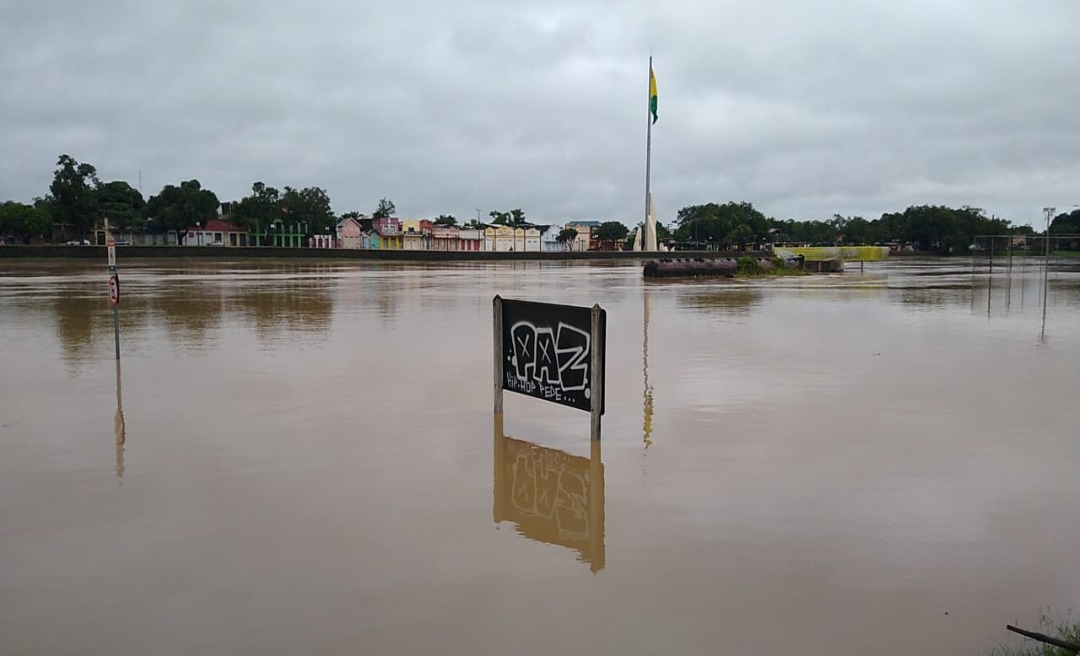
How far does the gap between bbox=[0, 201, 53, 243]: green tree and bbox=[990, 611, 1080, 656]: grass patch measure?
114 meters

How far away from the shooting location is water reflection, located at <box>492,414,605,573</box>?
5.41 metres

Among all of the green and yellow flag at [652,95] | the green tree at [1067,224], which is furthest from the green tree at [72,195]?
the green tree at [1067,224]

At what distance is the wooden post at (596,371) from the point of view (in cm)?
670

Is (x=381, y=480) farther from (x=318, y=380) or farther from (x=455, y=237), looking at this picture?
(x=455, y=237)

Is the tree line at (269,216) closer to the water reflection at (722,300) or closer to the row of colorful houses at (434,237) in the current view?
the row of colorful houses at (434,237)

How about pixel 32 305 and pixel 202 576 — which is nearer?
pixel 202 576

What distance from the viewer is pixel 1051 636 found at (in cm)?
391

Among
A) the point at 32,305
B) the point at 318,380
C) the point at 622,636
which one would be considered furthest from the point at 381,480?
the point at 32,305

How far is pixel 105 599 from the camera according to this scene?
4.45 m

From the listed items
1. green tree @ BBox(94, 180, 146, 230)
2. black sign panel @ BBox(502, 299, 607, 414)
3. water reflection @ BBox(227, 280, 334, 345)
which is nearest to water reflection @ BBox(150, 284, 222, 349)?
water reflection @ BBox(227, 280, 334, 345)

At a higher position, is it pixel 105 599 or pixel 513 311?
pixel 513 311

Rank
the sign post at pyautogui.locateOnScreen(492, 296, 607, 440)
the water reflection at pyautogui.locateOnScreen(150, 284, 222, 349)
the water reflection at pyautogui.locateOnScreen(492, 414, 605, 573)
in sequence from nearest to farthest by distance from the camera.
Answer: the water reflection at pyautogui.locateOnScreen(492, 414, 605, 573) < the sign post at pyautogui.locateOnScreen(492, 296, 607, 440) < the water reflection at pyautogui.locateOnScreen(150, 284, 222, 349)

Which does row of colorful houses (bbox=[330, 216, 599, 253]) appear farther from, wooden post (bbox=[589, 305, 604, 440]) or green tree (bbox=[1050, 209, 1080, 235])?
wooden post (bbox=[589, 305, 604, 440])

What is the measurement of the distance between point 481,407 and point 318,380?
2.64 meters
